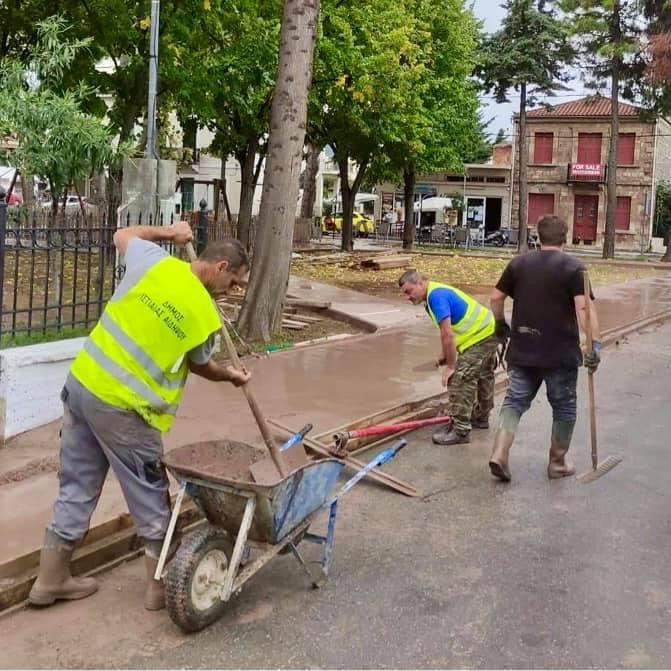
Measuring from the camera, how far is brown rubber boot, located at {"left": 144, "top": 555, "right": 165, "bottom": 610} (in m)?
3.82

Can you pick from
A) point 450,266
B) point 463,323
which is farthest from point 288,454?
point 450,266

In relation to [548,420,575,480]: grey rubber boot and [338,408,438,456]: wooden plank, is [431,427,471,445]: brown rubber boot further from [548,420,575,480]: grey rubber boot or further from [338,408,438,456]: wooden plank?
[548,420,575,480]: grey rubber boot

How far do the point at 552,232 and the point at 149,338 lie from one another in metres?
3.22

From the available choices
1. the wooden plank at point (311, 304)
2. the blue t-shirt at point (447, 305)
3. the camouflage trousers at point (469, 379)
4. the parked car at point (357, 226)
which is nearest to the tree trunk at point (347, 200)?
the parked car at point (357, 226)

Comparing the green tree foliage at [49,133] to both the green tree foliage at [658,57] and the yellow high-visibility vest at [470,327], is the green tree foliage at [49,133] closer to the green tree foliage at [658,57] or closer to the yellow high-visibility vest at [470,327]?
the yellow high-visibility vest at [470,327]

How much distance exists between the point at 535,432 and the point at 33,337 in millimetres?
4290

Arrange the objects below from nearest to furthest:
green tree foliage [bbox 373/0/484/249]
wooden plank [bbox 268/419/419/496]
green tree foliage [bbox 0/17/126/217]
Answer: wooden plank [bbox 268/419/419/496] < green tree foliage [bbox 0/17/126/217] < green tree foliage [bbox 373/0/484/249]

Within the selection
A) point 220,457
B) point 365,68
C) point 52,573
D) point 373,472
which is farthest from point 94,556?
point 365,68

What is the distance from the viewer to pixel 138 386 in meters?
3.62

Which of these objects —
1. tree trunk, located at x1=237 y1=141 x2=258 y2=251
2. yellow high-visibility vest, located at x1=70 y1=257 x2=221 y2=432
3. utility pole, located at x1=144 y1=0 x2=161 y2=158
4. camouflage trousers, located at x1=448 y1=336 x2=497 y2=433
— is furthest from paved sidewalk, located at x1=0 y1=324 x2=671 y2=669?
tree trunk, located at x1=237 y1=141 x2=258 y2=251

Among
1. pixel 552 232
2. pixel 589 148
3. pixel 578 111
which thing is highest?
pixel 578 111

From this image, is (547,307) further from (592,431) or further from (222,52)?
(222,52)

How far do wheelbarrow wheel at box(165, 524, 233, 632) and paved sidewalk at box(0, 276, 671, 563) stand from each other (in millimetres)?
1116

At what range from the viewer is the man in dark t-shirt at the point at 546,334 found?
18.8 feet
